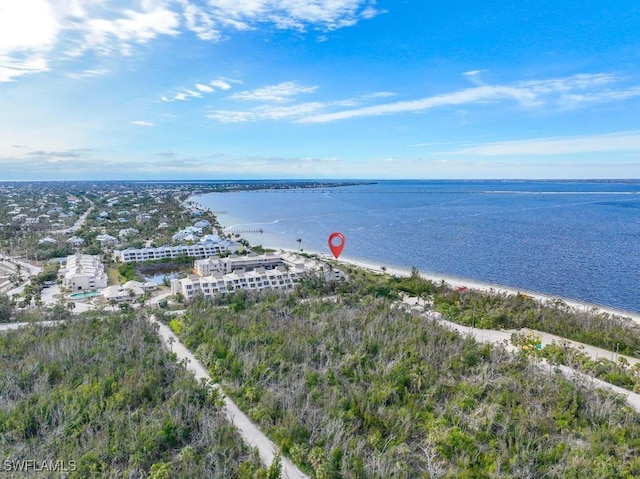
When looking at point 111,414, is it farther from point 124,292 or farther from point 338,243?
point 338,243

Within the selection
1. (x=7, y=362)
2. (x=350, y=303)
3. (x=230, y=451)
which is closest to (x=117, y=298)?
(x=7, y=362)

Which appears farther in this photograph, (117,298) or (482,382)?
(117,298)

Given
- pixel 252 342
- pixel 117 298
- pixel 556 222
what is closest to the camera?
pixel 252 342

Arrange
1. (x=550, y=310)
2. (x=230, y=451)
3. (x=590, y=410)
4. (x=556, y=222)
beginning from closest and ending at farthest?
(x=230, y=451)
(x=590, y=410)
(x=550, y=310)
(x=556, y=222)

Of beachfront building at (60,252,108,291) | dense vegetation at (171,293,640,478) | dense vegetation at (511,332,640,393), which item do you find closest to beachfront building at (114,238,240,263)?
beachfront building at (60,252,108,291)

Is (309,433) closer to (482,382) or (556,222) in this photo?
(482,382)

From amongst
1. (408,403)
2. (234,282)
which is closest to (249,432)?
(408,403)
